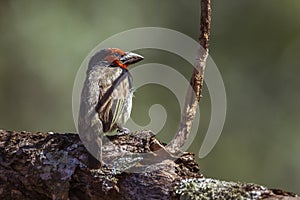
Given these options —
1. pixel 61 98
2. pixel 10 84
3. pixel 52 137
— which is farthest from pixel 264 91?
pixel 52 137

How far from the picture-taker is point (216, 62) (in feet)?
40.3

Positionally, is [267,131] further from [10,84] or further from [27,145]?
[27,145]

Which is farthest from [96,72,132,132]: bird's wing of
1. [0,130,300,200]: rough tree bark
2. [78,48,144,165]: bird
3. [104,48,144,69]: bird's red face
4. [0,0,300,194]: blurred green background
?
[0,0,300,194]: blurred green background

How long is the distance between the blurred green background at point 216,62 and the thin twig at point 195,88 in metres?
6.54

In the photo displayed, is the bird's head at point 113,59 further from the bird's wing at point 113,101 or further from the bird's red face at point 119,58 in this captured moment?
the bird's wing at point 113,101

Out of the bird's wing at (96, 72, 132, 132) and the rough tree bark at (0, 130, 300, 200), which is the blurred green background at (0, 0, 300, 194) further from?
the rough tree bark at (0, 130, 300, 200)

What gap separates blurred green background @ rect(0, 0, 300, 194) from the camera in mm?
11773

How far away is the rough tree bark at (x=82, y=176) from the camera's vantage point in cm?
418

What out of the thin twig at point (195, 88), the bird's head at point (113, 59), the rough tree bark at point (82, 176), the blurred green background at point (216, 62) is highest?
the blurred green background at point (216, 62)

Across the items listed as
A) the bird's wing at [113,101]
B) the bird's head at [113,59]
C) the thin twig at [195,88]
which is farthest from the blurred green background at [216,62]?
the thin twig at [195,88]

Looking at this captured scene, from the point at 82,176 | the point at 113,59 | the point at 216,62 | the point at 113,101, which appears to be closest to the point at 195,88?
the point at 82,176

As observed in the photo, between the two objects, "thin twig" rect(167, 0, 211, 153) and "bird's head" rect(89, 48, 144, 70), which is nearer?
"thin twig" rect(167, 0, 211, 153)

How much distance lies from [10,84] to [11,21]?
3.24 feet

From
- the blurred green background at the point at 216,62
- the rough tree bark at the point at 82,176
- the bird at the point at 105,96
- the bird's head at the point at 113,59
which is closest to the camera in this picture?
the rough tree bark at the point at 82,176
